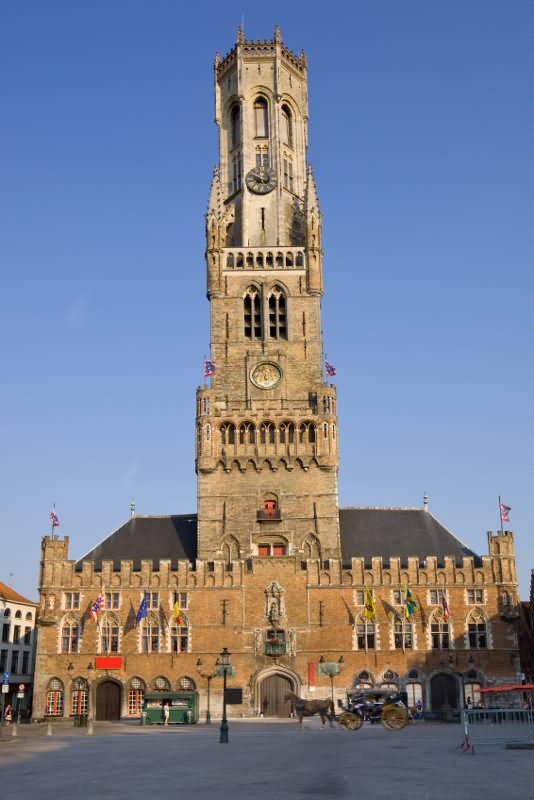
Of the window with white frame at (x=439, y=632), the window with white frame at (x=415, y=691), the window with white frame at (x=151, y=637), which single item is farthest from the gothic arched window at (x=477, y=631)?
the window with white frame at (x=151, y=637)

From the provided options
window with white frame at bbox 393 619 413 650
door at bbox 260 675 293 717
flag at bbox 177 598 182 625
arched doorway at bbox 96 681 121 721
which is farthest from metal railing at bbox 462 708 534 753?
arched doorway at bbox 96 681 121 721

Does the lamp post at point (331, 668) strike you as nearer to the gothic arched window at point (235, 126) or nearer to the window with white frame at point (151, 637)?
the window with white frame at point (151, 637)

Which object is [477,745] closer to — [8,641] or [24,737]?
[24,737]

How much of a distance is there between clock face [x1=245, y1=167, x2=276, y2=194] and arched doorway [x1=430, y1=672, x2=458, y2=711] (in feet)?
138

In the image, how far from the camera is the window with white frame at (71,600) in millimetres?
61781

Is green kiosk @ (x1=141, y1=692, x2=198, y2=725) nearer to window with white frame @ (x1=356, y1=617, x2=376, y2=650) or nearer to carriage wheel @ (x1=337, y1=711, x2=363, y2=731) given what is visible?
window with white frame @ (x1=356, y1=617, x2=376, y2=650)

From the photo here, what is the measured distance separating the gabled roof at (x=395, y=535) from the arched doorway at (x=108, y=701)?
18931 millimetres

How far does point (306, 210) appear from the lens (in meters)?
73.1

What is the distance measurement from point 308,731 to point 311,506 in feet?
77.9

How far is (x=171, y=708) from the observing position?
172 feet

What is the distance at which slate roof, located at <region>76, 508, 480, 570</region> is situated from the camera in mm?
64562

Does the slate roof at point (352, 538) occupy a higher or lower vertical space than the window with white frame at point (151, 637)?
higher

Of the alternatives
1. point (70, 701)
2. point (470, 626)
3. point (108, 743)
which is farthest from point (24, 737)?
point (470, 626)

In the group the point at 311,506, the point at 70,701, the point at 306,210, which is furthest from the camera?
the point at 306,210
